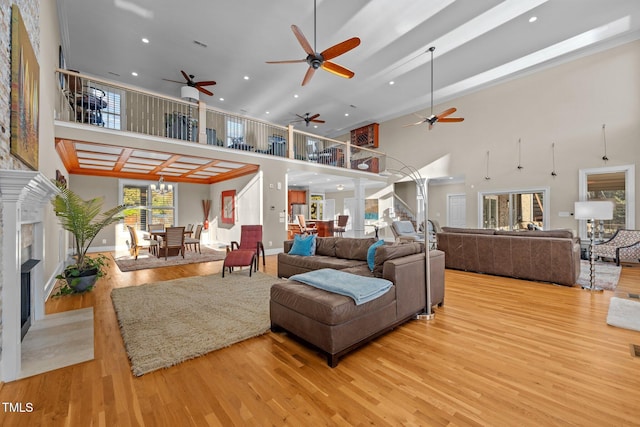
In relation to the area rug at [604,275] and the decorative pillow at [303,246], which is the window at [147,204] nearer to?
the decorative pillow at [303,246]

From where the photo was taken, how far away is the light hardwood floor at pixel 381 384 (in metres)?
1.59

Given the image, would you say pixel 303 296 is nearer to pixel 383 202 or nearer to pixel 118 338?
pixel 118 338

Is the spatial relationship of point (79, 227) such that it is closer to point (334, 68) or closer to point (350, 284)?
point (350, 284)

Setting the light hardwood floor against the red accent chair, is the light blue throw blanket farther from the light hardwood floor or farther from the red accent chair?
the red accent chair

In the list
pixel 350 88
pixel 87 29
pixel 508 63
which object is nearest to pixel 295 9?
pixel 350 88

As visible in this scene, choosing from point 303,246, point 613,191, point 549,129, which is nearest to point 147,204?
point 303,246

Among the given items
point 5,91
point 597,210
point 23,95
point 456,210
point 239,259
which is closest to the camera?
point 5,91

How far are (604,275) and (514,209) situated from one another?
3.64m

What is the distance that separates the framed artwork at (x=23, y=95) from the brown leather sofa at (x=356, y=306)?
2513 mm

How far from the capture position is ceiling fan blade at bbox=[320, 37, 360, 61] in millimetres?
3880

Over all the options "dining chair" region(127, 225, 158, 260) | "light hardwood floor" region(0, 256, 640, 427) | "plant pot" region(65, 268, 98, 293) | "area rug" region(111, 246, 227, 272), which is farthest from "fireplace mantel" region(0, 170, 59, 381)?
"dining chair" region(127, 225, 158, 260)

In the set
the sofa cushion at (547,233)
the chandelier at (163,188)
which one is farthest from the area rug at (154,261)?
the sofa cushion at (547,233)

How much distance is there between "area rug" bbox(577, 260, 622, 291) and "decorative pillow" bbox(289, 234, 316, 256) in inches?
176

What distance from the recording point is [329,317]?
2.12 m
